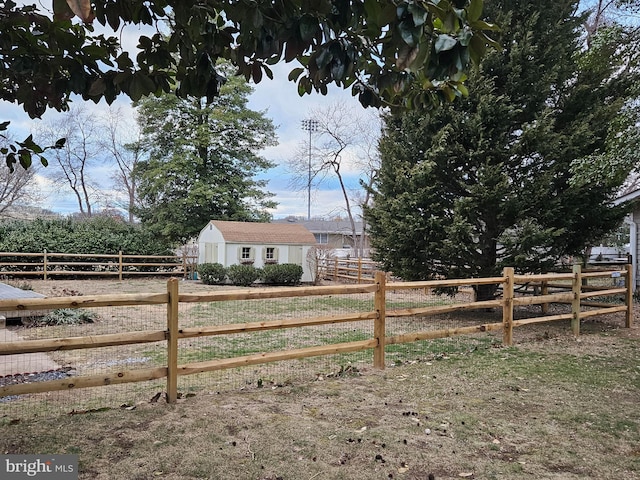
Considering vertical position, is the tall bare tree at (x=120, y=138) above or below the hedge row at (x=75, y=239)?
above

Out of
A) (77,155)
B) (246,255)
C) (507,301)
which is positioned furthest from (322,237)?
(507,301)

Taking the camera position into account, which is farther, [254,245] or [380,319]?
[254,245]

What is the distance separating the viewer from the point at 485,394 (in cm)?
417

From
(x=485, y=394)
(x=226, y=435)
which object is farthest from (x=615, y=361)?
(x=226, y=435)

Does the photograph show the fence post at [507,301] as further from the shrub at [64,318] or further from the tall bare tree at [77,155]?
the tall bare tree at [77,155]

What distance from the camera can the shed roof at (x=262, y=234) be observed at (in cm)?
1805

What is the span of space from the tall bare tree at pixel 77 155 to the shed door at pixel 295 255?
15.4 m

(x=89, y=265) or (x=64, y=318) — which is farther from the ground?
(x=89, y=265)

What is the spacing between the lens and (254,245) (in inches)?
717

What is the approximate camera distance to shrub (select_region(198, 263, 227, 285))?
17.1 m

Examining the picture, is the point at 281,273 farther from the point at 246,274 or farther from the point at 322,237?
the point at 322,237

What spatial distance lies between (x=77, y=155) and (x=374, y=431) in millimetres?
28109

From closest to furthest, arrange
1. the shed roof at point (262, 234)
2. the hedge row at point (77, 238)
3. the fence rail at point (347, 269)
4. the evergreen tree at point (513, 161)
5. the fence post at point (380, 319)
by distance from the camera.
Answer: the fence post at point (380, 319) < the evergreen tree at point (513, 161) < the fence rail at point (347, 269) < the hedge row at point (77, 238) < the shed roof at point (262, 234)

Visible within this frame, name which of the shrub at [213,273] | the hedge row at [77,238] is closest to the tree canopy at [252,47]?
the shrub at [213,273]
